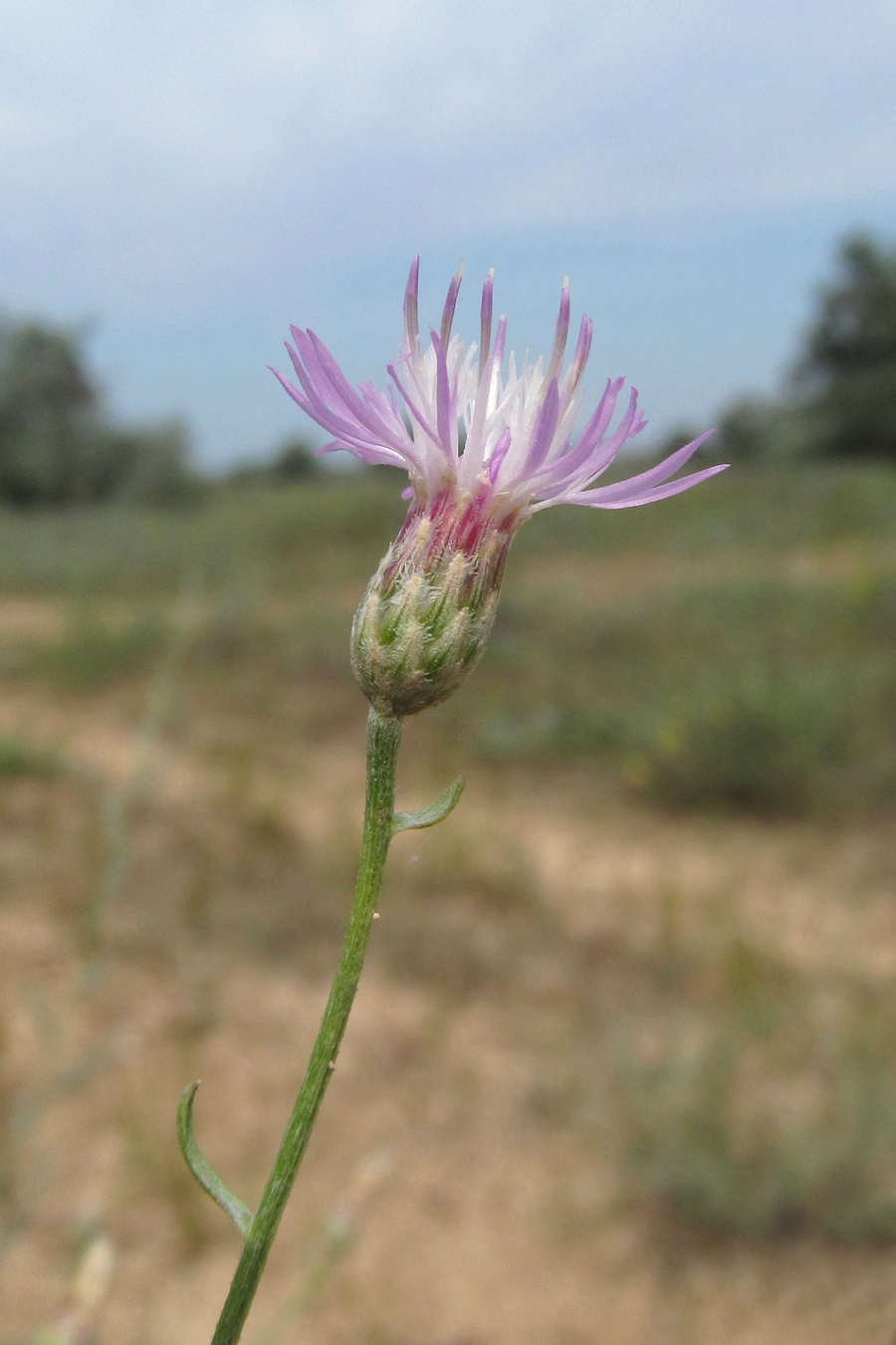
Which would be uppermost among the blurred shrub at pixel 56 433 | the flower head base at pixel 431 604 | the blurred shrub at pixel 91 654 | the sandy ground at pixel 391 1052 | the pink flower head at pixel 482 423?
the blurred shrub at pixel 56 433

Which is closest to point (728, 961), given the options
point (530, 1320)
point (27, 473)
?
point (530, 1320)

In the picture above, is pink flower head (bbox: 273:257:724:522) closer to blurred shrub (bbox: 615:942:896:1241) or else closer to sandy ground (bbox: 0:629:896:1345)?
sandy ground (bbox: 0:629:896:1345)

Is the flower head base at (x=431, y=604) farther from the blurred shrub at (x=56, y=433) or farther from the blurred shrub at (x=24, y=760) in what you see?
the blurred shrub at (x=56, y=433)

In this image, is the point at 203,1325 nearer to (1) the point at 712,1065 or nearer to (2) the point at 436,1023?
(2) the point at 436,1023

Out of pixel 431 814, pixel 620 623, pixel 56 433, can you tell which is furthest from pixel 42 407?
pixel 431 814

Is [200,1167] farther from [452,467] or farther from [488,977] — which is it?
[488,977]

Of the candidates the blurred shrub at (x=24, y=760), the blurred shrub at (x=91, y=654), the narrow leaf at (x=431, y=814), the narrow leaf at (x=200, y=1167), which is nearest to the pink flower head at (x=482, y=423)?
the narrow leaf at (x=431, y=814)

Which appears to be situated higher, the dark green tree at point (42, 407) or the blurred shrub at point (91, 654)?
the dark green tree at point (42, 407)
